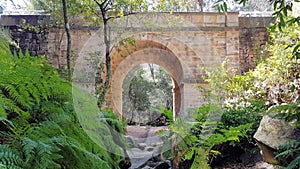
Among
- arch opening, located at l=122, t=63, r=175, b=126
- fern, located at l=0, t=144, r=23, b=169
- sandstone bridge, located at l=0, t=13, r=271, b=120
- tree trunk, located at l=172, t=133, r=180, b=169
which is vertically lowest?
arch opening, located at l=122, t=63, r=175, b=126

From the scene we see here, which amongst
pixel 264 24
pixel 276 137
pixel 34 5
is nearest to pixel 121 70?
pixel 34 5

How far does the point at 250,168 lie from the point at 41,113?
2.69 m

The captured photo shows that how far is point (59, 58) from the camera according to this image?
6594mm

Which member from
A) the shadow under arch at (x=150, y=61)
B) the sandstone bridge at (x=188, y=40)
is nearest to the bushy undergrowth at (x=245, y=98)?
the sandstone bridge at (x=188, y=40)

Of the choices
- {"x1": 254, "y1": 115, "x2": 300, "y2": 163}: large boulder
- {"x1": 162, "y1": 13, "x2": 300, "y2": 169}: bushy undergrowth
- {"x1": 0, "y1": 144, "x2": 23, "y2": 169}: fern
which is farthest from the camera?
{"x1": 162, "y1": 13, "x2": 300, "y2": 169}: bushy undergrowth

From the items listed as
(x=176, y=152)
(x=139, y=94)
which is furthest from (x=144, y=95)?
(x=176, y=152)

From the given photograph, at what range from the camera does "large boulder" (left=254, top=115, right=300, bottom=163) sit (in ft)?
7.90

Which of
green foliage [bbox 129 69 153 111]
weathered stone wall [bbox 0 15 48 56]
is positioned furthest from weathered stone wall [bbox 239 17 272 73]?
green foliage [bbox 129 69 153 111]

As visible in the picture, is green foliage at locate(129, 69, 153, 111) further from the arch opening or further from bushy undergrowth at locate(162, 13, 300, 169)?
bushy undergrowth at locate(162, 13, 300, 169)

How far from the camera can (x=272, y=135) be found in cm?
248

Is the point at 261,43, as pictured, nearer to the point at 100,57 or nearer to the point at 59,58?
the point at 100,57

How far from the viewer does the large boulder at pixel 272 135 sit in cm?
241

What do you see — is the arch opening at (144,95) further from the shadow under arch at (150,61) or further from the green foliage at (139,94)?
the shadow under arch at (150,61)

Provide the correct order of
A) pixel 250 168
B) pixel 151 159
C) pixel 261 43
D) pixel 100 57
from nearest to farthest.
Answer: pixel 250 168, pixel 151 159, pixel 100 57, pixel 261 43
